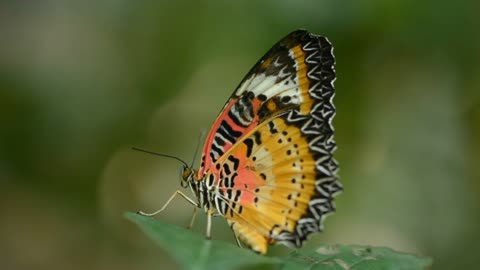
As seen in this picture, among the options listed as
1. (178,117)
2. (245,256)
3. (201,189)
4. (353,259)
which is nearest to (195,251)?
(245,256)

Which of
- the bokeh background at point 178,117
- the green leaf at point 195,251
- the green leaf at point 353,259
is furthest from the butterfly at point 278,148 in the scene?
the bokeh background at point 178,117

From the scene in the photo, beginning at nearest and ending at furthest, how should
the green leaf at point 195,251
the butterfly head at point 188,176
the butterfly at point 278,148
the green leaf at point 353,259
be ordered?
the green leaf at point 195,251 → the green leaf at point 353,259 → the butterfly at point 278,148 → the butterfly head at point 188,176

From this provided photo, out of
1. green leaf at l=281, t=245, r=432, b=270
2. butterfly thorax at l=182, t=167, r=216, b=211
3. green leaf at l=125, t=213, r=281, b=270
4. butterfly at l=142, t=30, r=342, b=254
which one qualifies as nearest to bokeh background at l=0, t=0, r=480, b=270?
butterfly at l=142, t=30, r=342, b=254

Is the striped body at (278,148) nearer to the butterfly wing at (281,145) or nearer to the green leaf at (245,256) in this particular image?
the butterfly wing at (281,145)

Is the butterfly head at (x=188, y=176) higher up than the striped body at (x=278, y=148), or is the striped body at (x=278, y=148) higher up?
the striped body at (x=278, y=148)

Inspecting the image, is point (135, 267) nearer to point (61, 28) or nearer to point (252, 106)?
point (61, 28)

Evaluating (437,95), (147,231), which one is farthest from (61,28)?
(147,231)

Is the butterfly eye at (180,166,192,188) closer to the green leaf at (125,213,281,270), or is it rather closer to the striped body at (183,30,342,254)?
the striped body at (183,30,342,254)
